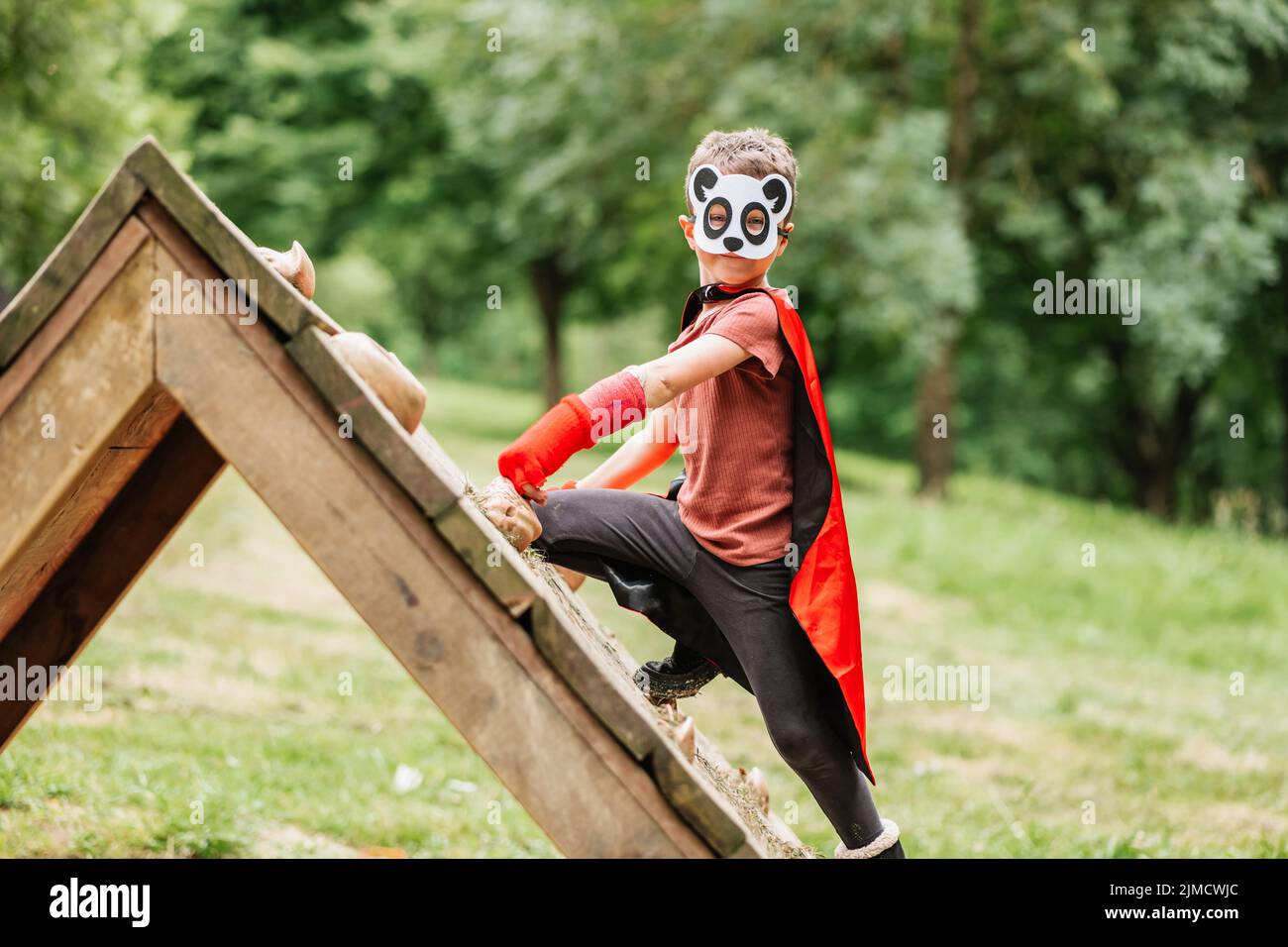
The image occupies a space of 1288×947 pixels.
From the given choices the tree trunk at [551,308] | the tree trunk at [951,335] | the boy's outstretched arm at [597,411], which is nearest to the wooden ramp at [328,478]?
the boy's outstretched arm at [597,411]

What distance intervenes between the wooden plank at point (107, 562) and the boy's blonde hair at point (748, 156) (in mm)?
1414

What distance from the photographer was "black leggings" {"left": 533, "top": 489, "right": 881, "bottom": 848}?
2.92 meters

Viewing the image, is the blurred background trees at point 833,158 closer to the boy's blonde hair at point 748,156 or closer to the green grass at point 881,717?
the green grass at point 881,717

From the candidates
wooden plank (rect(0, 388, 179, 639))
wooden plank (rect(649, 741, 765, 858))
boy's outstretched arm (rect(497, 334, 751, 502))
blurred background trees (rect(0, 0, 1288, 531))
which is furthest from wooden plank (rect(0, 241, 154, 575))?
blurred background trees (rect(0, 0, 1288, 531))

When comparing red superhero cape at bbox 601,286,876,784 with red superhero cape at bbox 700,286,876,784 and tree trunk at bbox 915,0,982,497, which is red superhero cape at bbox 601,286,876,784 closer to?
red superhero cape at bbox 700,286,876,784

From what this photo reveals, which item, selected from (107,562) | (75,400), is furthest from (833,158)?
(75,400)

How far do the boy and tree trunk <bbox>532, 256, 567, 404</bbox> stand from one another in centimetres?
1960

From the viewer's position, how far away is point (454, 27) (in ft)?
64.8

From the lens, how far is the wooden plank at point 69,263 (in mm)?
2166

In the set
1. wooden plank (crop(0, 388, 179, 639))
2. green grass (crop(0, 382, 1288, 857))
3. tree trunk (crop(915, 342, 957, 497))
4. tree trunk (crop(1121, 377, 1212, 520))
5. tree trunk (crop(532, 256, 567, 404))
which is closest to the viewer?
wooden plank (crop(0, 388, 179, 639))

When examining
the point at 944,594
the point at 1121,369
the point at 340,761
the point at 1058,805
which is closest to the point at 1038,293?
the point at 1121,369

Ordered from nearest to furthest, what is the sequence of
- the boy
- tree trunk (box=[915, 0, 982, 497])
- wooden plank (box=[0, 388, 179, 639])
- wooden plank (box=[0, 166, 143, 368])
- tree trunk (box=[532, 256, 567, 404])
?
wooden plank (box=[0, 166, 143, 368])
wooden plank (box=[0, 388, 179, 639])
the boy
tree trunk (box=[915, 0, 982, 497])
tree trunk (box=[532, 256, 567, 404])

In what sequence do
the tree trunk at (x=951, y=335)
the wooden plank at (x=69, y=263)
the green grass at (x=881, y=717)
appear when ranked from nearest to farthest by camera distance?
1. the wooden plank at (x=69, y=263)
2. the green grass at (x=881, y=717)
3. the tree trunk at (x=951, y=335)

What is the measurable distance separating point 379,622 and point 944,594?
8.37m
